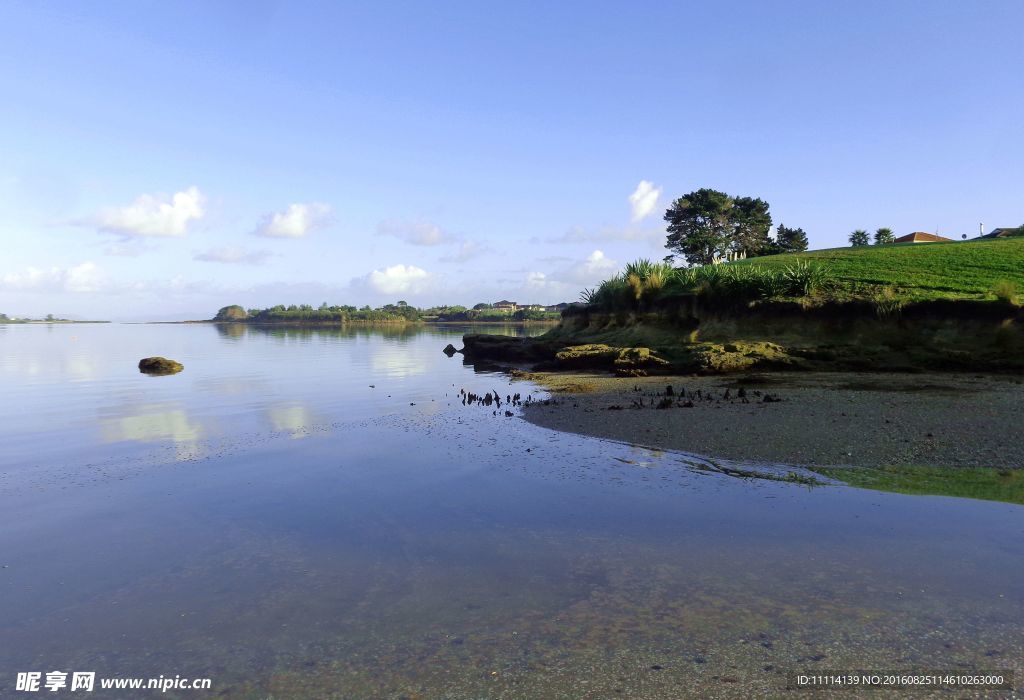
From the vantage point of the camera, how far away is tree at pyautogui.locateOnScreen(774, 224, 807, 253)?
227ft

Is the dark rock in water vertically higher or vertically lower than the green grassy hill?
lower

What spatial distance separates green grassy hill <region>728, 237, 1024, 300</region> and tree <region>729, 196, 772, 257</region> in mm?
34960

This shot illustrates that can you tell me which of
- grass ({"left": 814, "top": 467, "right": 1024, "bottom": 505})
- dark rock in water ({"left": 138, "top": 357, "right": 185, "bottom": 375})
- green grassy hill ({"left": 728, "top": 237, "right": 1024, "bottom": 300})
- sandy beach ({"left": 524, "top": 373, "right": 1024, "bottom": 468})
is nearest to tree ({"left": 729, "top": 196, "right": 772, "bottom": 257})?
green grassy hill ({"left": 728, "top": 237, "right": 1024, "bottom": 300})

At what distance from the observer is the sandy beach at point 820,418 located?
11.2m

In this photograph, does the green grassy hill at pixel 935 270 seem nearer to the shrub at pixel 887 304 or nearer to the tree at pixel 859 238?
the shrub at pixel 887 304

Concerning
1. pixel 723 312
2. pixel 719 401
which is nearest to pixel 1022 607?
pixel 719 401

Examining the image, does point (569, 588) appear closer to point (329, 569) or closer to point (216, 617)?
point (329, 569)

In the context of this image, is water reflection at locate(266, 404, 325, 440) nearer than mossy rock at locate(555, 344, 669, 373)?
Yes

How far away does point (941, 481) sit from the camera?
9.47 metres

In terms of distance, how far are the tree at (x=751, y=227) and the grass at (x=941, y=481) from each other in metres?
62.4

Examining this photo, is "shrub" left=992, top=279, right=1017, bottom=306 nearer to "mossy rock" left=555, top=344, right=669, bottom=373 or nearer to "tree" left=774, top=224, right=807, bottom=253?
"mossy rock" left=555, top=344, right=669, bottom=373

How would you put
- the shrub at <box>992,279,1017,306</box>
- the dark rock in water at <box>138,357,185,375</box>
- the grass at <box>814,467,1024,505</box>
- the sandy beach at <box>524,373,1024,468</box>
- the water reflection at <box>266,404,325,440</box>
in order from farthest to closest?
the dark rock in water at <box>138,357,185,375</box>, the shrub at <box>992,279,1017,306</box>, the water reflection at <box>266,404,325,440</box>, the sandy beach at <box>524,373,1024,468</box>, the grass at <box>814,467,1024,505</box>

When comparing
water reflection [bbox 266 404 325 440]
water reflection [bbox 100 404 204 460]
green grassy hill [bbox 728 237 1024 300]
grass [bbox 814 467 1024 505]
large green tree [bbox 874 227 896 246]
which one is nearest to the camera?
grass [bbox 814 467 1024 505]

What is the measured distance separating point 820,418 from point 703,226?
58.2 metres
